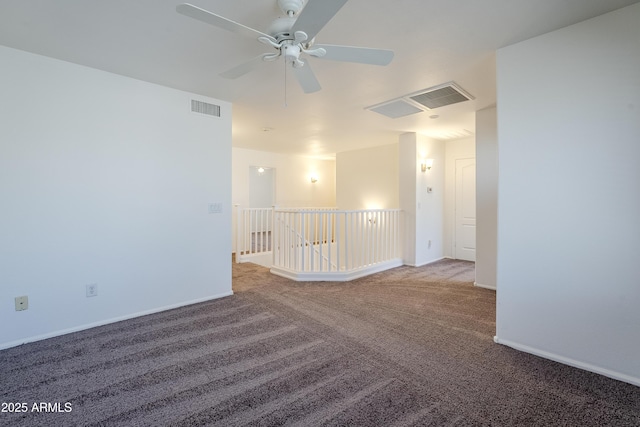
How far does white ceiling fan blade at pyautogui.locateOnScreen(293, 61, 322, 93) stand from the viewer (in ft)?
6.67

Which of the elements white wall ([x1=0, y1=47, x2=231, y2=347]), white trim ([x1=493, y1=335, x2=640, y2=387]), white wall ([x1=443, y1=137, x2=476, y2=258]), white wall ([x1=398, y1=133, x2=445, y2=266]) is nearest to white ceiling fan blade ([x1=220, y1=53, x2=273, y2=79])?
white wall ([x1=0, y1=47, x2=231, y2=347])

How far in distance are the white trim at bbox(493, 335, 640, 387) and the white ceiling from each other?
2440 millimetres

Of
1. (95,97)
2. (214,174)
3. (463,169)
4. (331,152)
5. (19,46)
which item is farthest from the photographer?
(331,152)

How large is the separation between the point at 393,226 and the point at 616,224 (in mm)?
3482

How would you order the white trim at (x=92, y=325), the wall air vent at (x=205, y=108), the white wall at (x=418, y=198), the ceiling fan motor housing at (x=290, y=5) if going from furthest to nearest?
the white wall at (x=418, y=198), the wall air vent at (x=205, y=108), the white trim at (x=92, y=325), the ceiling fan motor housing at (x=290, y=5)

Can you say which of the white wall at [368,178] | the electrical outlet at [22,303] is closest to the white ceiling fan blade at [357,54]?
the electrical outlet at [22,303]

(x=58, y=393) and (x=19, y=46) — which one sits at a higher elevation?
(x=19, y=46)

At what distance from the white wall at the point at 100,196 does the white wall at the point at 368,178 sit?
368cm

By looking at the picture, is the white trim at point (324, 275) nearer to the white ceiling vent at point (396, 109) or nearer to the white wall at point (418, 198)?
the white wall at point (418, 198)

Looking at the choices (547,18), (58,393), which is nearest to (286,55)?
(547,18)

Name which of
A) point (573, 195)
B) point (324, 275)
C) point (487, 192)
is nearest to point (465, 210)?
point (487, 192)

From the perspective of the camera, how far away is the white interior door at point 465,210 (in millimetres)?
5773

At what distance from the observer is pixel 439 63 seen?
2.70 meters

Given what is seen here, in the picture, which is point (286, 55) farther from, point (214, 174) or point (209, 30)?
point (214, 174)
